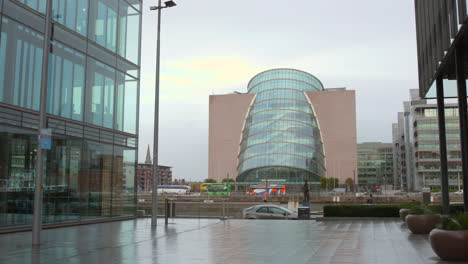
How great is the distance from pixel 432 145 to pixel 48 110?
105m

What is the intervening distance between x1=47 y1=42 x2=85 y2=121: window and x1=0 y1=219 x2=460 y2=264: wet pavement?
5.42 metres

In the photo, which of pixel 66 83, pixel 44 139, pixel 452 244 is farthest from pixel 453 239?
pixel 66 83

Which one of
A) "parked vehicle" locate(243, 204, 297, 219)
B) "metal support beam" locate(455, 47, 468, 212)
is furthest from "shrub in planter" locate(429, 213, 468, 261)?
"parked vehicle" locate(243, 204, 297, 219)

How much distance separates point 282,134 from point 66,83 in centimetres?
8567

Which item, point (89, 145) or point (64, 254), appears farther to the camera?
point (89, 145)

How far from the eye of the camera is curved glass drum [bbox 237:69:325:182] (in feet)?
339

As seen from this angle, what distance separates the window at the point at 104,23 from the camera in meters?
21.8

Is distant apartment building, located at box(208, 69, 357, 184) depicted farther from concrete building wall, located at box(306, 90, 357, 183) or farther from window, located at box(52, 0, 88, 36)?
window, located at box(52, 0, 88, 36)

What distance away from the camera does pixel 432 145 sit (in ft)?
357

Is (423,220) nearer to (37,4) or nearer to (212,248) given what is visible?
(212,248)

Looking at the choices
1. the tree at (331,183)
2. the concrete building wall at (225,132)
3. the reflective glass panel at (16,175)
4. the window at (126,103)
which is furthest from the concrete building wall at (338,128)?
the reflective glass panel at (16,175)

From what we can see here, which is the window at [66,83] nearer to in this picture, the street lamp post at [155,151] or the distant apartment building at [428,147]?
the street lamp post at [155,151]

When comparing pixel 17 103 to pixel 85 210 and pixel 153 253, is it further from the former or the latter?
pixel 153 253

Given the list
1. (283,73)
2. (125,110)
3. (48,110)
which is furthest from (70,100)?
(283,73)
